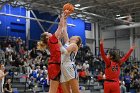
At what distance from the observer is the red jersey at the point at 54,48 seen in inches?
222

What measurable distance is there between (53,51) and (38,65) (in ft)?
44.5

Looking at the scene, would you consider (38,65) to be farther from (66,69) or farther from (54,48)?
(66,69)

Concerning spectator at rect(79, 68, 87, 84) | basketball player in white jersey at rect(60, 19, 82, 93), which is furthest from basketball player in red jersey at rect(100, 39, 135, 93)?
spectator at rect(79, 68, 87, 84)

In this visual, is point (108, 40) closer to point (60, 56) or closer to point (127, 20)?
point (127, 20)

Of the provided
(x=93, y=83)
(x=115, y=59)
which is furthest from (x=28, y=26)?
(x=115, y=59)

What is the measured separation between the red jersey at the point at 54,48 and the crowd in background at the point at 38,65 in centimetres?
883

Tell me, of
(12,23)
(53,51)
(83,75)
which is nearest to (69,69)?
(53,51)

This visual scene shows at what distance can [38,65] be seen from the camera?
19.2 metres

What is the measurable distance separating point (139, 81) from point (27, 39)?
31.3ft

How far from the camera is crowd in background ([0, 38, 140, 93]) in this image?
17.1 m

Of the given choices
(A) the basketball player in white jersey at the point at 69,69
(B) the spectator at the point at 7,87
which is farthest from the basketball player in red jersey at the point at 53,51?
(B) the spectator at the point at 7,87

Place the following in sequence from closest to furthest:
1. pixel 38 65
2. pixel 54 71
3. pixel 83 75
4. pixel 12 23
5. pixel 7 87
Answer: pixel 54 71 < pixel 7 87 < pixel 38 65 < pixel 83 75 < pixel 12 23

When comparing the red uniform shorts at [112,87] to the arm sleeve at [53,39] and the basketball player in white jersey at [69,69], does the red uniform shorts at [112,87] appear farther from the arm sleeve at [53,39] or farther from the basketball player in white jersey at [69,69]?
the arm sleeve at [53,39]

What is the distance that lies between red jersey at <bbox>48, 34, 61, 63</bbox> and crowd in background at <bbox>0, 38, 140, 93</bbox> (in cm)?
883
